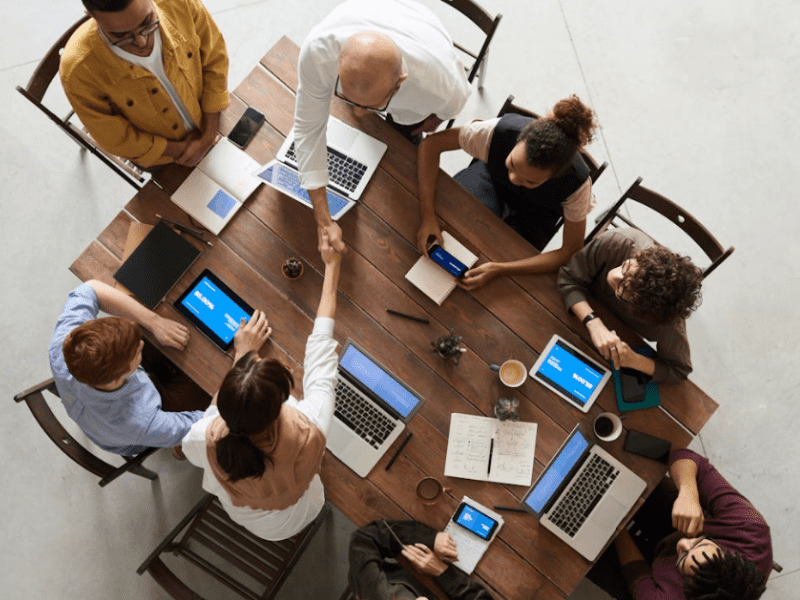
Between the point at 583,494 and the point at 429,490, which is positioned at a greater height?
the point at 583,494

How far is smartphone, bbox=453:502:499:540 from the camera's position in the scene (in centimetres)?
210

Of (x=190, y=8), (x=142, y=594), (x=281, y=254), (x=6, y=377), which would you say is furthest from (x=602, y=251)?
(x=6, y=377)

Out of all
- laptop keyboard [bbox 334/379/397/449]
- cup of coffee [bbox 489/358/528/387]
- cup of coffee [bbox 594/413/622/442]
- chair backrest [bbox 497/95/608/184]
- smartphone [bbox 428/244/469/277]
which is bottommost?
laptop keyboard [bbox 334/379/397/449]

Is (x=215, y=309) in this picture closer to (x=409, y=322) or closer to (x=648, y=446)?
(x=409, y=322)

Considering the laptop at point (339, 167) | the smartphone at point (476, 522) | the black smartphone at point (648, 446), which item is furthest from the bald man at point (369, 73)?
the black smartphone at point (648, 446)

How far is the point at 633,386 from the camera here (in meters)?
2.21

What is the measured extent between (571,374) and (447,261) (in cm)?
61

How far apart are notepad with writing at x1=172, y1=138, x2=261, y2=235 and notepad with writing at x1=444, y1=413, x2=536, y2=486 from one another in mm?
1126

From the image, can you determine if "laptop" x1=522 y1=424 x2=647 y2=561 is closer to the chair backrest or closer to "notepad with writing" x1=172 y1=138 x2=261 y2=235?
the chair backrest

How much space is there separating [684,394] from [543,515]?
2.25 feet

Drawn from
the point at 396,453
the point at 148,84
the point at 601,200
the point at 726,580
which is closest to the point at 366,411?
the point at 396,453

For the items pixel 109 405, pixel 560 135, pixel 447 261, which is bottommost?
pixel 109 405

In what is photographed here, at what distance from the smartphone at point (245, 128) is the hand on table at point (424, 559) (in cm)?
159

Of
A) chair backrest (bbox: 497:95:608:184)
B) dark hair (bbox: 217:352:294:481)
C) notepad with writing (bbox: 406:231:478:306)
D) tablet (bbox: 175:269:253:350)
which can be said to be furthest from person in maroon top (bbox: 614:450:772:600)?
tablet (bbox: 175:269:253:350)
